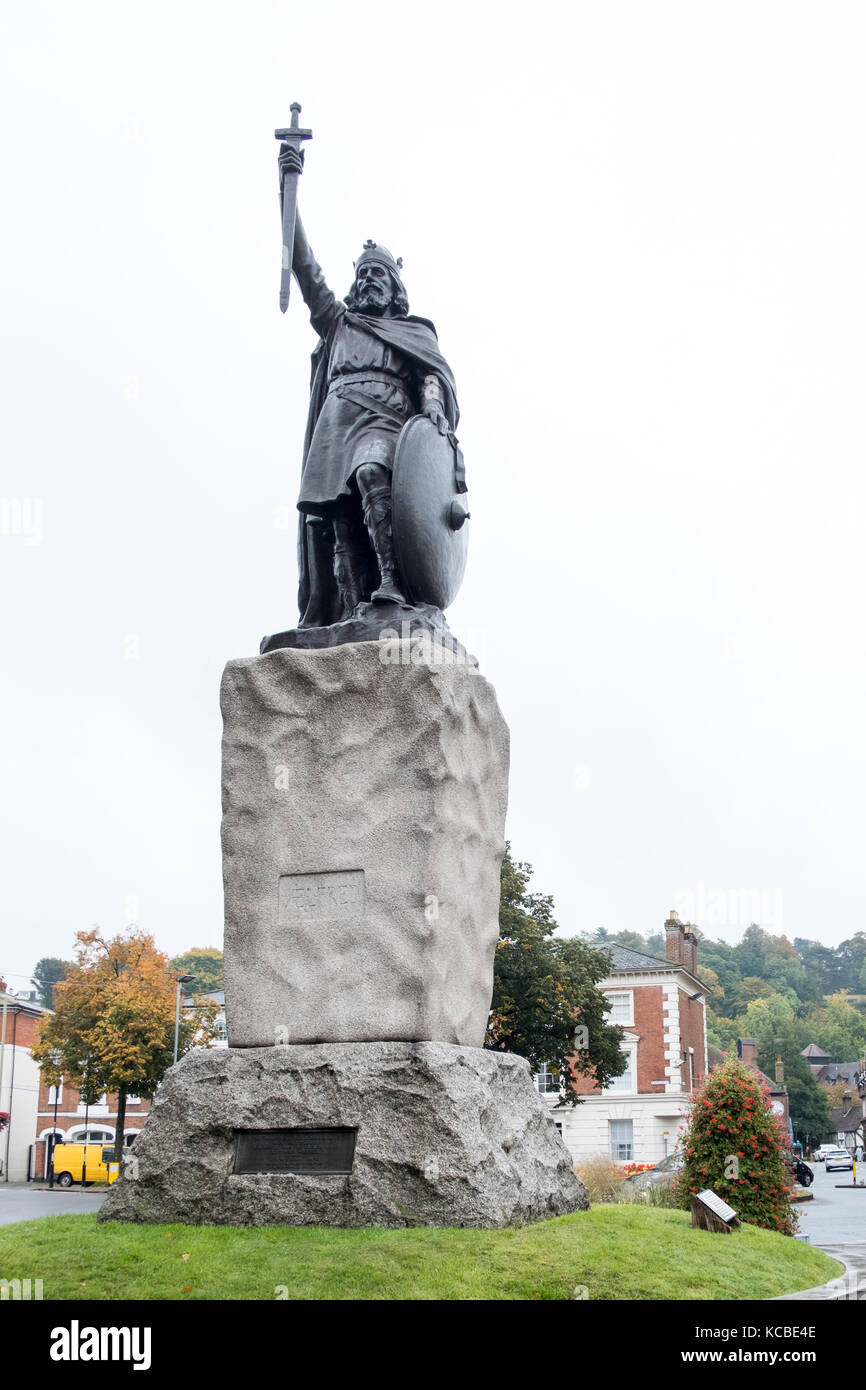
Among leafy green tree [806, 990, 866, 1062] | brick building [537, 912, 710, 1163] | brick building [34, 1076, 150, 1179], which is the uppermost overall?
brick building [537, 912, 710, 1163]

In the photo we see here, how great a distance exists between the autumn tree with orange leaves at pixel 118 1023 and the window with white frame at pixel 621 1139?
15803 mm

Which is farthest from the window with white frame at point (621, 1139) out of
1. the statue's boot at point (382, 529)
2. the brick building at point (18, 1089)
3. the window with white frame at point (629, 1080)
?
the statue's boot at point (382, 529)

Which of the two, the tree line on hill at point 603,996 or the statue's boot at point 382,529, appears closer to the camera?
the statue's boot at point 382,529

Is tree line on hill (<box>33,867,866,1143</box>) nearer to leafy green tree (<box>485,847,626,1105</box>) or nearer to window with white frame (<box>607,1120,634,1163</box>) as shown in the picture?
leafy green tree (<box>485,847,626,1105</box>)

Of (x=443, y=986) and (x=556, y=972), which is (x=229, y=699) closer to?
(x=443, y=986)

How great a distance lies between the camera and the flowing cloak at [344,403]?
32.8 feet

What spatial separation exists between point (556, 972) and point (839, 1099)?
110236mm

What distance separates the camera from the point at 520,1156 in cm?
828

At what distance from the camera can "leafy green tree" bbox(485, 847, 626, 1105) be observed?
30.0 m

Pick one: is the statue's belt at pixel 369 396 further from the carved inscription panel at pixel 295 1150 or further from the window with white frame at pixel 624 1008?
the window with white frame at pixel 624 1008

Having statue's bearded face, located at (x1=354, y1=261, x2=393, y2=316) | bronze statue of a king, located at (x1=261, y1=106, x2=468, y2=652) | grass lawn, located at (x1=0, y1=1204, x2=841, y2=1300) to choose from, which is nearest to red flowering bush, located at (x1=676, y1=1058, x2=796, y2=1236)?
grass lawn, located at (x1=0, y1=1204, x2=841, y2=1300)

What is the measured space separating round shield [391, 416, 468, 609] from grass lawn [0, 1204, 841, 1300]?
4565 mm

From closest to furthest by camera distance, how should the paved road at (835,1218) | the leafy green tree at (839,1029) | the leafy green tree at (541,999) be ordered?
the paved road at (835,1218), the leafy green tree at (541,999), the leafy green tree at (839,1029)
